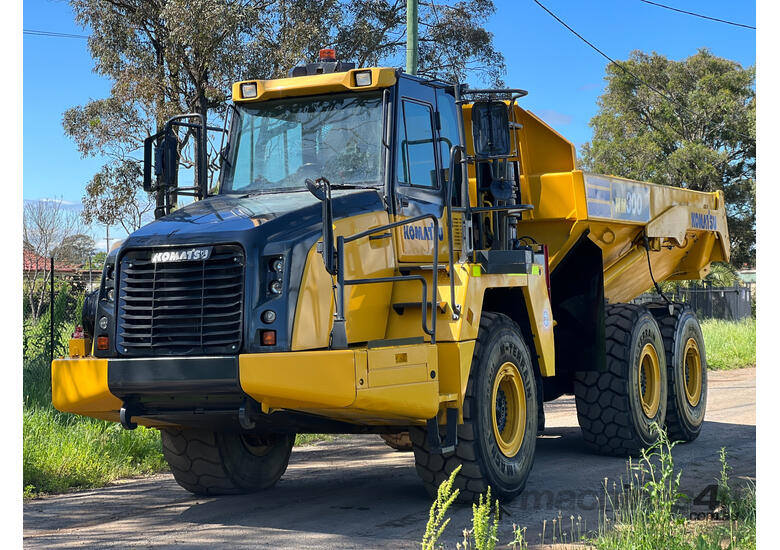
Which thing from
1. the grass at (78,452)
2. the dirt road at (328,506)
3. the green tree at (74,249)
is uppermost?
the green tree at (74,249)

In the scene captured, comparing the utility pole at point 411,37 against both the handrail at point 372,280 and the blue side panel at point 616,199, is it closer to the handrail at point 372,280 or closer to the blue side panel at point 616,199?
the blue side panel at point 616,199

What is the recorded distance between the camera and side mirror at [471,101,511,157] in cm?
752

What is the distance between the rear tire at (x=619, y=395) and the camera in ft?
33.7

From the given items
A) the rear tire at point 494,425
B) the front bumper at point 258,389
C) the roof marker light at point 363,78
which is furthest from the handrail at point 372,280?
the roof marker light at point 363,78

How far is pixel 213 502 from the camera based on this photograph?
27.3ft

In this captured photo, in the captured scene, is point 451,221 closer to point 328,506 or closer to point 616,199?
point 328,506

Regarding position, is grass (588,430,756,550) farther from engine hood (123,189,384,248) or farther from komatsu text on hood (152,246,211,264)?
komatsu text on hood (152,246,211,264)

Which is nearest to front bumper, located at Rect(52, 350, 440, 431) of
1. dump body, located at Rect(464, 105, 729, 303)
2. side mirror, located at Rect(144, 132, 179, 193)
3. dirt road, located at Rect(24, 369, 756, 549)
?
dirt road, located at Rect(24, 369, 756, 549)

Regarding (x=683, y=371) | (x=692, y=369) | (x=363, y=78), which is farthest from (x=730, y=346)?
(x=363, y=78)

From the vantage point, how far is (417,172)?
Answer: 7840 mm

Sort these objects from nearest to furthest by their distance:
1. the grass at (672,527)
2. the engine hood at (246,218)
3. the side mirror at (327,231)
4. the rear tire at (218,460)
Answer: the grass at (672,527)
the side mirror at (327,231)
the engine hood at (246,218)
the rear tire at (218,460)

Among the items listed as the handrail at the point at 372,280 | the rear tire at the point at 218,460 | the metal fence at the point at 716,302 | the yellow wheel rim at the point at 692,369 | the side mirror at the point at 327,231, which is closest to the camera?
the side mirror at the point at 327,231

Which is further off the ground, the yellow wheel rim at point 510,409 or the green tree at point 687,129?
the green tree at point 687,129

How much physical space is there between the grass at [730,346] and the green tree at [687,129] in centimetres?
1150
